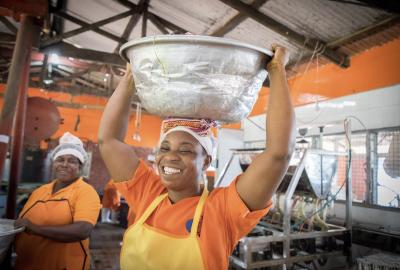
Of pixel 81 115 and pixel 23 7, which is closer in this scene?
pixel 23 7

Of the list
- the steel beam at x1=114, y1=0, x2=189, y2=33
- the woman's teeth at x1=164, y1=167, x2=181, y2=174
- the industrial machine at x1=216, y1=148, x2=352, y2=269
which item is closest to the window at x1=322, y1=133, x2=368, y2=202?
the industrial machine at x1=216, y1=148, x2=352, y2=269

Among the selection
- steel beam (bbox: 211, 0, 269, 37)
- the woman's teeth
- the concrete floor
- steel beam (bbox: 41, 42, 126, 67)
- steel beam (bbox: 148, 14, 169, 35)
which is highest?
steel beam (bbox: 148, 14, 169, 35)

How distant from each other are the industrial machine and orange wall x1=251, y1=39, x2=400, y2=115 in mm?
1669

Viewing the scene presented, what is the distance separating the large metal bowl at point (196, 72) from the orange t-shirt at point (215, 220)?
0.40 m

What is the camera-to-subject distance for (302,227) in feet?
15.2

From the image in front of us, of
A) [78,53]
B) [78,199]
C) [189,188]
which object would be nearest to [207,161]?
[189,188]

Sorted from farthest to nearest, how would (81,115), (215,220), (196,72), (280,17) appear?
(81,115) < (280,17) < (215,220) < (196,72)

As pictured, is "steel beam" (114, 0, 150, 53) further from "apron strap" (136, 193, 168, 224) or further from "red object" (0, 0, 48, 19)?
"apron strap" (136, 193, 168, 224)

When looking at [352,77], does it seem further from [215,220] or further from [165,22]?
[215,220]

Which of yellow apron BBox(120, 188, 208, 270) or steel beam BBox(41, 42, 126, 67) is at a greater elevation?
steel beam BBox(41, 42, 126, 67)

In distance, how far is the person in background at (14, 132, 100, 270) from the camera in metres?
2.12

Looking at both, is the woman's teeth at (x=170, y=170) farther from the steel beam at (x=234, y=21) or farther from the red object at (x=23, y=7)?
the steel beam at (x=234, y=21)

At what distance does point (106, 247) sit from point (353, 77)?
613 centimetres

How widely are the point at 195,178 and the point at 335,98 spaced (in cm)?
533
